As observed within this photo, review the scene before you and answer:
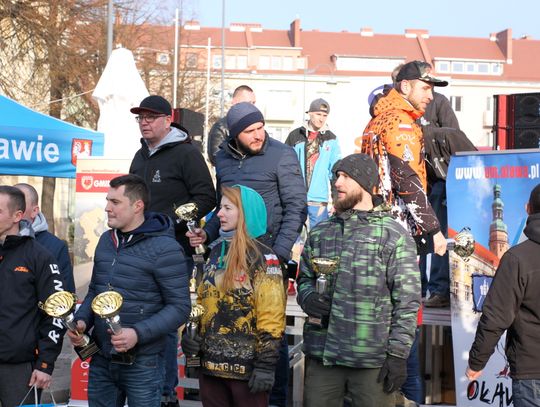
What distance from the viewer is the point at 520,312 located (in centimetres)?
519

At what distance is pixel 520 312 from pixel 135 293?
213 cm

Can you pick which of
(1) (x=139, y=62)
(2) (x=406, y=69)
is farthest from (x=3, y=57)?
(2) (x=406, y=69)

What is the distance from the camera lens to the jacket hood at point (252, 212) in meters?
5.90

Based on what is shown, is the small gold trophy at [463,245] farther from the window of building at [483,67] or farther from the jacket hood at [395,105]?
the window of building at [483,67]

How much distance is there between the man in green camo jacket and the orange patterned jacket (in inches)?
38.8

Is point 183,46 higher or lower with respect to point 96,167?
higher

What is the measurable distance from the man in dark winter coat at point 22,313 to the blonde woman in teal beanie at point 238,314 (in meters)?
0.87

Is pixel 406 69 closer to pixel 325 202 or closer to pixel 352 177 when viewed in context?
pixel 352 177

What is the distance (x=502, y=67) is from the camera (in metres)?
92.4

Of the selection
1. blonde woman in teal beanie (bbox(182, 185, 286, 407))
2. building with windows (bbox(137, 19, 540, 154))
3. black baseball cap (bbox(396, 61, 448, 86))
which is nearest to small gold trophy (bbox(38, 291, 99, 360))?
blonde woman in teal beanie (bbox(182, 185, 286, 407))

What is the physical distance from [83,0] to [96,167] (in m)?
17.8

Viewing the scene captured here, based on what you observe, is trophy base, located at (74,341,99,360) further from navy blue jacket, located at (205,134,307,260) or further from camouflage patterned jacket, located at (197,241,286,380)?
navy blue jacket, located at (205,134,307,260)

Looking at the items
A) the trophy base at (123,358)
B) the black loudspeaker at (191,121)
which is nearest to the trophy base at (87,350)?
the trophy base at (123,358)

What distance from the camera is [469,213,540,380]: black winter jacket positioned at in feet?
16.7
